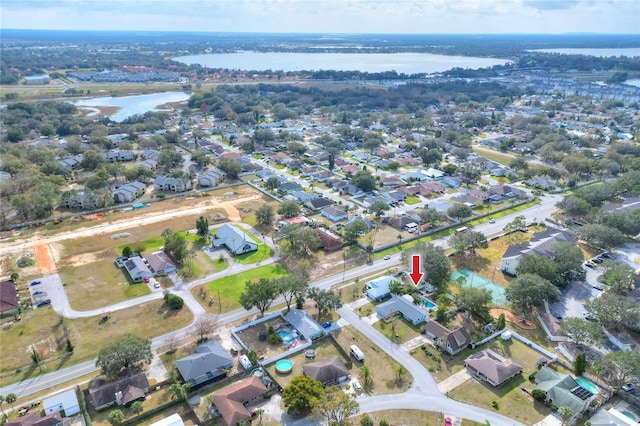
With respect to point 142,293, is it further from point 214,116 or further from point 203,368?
point 214,116

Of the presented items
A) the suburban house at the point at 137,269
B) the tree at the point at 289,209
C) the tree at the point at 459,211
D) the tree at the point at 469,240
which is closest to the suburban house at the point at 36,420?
the suburban house at the point at 137,269

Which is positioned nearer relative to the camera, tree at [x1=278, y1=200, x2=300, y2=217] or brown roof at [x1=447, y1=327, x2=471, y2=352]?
brown roof at [x1=447, y1=327, x2=471, y2=352]

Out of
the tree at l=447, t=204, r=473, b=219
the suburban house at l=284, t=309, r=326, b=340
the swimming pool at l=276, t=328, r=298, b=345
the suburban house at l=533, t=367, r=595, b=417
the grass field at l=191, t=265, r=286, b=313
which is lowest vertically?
the grass field at l=191, t=265, r=286, b=313

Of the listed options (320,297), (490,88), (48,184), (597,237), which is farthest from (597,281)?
(490,88)

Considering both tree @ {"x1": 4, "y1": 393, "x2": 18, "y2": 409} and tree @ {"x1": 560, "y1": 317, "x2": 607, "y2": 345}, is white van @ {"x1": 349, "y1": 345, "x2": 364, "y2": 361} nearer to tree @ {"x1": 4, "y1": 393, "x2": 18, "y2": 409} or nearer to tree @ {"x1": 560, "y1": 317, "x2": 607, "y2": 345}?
tree @ {"x1": 560, "y1": 317, "x2": 607, "y2": 345}

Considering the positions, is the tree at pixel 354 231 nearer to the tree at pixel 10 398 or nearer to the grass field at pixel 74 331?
the grass field at pixel 74 331

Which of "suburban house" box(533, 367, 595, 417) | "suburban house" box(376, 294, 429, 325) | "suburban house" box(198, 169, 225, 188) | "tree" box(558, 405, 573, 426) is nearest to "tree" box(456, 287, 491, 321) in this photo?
"suburban house" box(376, 294, 429, 325)
